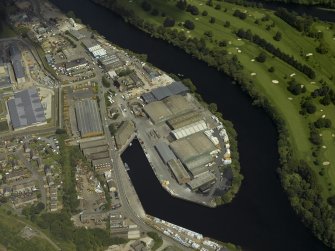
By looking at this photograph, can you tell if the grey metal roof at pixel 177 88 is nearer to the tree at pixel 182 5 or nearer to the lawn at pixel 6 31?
the tree at pixel 182 5

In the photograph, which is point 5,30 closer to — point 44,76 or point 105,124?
point 44,76

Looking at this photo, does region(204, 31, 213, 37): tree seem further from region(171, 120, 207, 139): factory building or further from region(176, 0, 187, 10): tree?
region(171, 120, 207, 139): factory building

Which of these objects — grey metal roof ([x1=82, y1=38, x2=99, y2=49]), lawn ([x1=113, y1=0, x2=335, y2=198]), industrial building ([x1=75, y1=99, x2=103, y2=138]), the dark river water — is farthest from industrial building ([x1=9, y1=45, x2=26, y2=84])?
lawn ([x1=113, y1=0, x2=335, y2=198])

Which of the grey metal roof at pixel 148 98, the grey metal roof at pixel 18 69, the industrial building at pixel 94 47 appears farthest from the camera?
the industrial building at pixel 94 47

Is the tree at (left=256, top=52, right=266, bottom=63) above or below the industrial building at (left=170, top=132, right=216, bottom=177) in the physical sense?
above

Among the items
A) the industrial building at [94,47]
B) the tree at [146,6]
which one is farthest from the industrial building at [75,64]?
the tree at [146,6]

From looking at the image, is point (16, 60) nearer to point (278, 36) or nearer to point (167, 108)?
point (167, 108)
